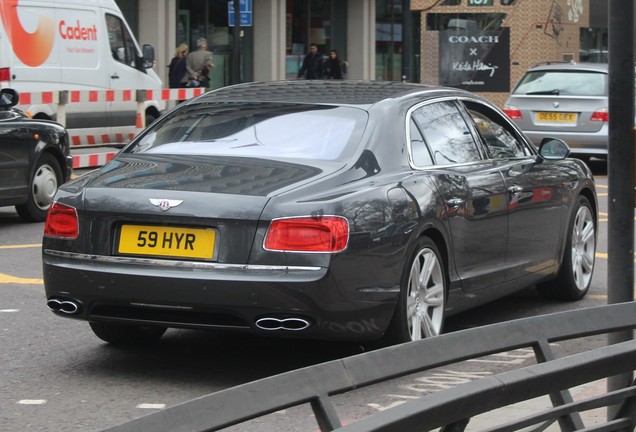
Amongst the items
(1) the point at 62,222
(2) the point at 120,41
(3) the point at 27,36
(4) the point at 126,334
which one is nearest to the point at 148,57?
(2) the point at 120,41

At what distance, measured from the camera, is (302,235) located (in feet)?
19.6

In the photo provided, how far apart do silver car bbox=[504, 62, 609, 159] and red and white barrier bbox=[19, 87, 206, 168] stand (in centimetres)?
532

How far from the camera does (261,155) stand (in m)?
6.66

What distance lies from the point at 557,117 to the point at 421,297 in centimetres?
1281

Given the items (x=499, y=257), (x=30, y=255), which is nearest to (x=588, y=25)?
(x=30, y=255)

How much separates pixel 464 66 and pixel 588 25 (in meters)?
6.87

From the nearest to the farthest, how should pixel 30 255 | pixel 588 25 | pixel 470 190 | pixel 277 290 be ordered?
1. pixel 277 290
2. pixel 470 190
3. pixel 30 255
4. pixel 588 25

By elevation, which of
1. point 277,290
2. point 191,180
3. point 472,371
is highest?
point 191,180

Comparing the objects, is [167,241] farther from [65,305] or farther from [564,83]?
[564,83]

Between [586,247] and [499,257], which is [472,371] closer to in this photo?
[499,257]

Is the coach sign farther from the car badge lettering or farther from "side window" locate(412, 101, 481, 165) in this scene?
the car badge lettering

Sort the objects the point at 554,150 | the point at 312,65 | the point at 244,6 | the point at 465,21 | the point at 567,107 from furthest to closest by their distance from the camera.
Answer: the point at 312,65 → the point at 465,21 → the point at 244,6 → the point at 567,107 → the point at 554,150

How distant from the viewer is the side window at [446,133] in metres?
7.29

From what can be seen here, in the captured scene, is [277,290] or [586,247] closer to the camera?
[277,290]
